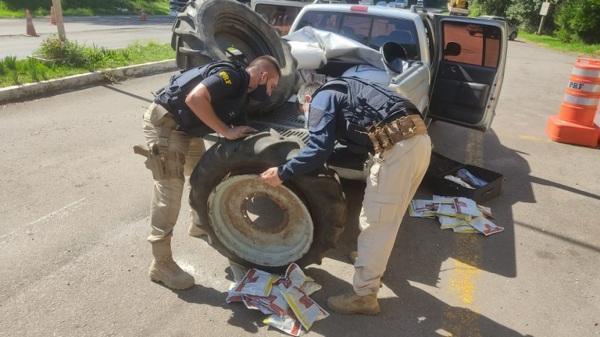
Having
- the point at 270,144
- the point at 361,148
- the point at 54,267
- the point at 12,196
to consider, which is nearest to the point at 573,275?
the point at 361,148

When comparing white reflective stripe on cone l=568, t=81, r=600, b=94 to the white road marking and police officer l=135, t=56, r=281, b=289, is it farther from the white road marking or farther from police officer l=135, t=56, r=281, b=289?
the white road marking

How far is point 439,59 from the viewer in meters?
6.10

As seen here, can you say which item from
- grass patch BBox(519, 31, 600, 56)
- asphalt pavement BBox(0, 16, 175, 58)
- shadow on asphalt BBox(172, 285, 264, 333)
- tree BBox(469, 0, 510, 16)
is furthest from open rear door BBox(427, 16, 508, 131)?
tree BBox(469, 0, 510, 16)

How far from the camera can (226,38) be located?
16.4ft

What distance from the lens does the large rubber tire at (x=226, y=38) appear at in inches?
165

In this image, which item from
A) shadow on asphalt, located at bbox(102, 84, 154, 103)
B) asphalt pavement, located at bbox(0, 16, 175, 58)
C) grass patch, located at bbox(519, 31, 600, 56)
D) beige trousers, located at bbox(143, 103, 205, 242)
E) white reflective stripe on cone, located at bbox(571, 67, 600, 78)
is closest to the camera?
beige trousers, located at bbox(143, 103, 205, 242)

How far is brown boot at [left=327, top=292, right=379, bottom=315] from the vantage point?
313 cm

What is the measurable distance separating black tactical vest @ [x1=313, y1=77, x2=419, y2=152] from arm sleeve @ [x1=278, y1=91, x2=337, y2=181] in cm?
11

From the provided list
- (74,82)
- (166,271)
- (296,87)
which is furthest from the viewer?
(74,82)

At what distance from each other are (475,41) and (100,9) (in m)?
25.6

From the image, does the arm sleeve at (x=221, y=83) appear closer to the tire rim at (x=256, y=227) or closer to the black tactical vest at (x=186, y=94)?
the black tactical vest at (x=186, y=94)

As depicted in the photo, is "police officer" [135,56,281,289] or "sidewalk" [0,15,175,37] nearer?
"police officer" [135,56,281,289]

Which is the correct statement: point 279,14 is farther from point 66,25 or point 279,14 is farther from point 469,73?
point 66,25

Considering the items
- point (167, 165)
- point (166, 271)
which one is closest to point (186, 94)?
point (167, 165)
